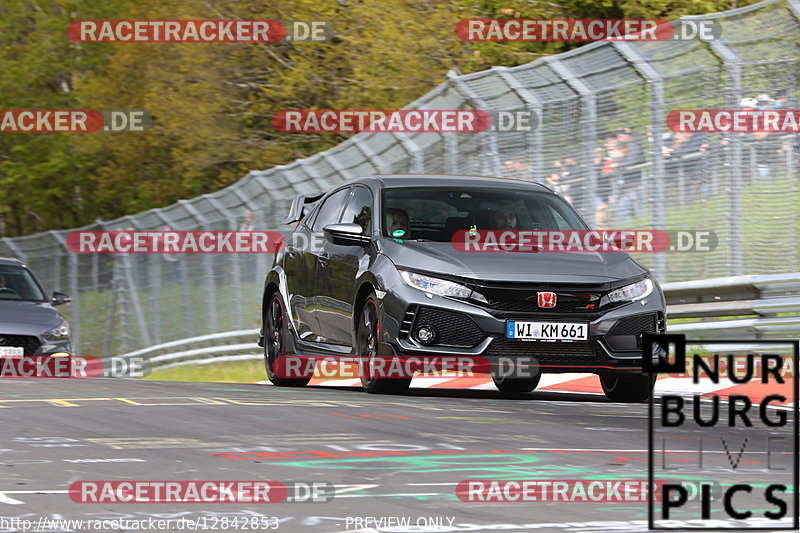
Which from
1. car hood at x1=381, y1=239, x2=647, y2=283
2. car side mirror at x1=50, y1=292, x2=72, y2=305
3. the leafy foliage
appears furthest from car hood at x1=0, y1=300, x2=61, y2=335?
the leafy foliage

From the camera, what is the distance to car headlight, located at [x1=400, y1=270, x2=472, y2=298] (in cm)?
1180

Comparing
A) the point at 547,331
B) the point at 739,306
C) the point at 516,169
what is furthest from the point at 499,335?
the point at 516,169

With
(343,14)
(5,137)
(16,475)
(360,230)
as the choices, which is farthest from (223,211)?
(5,137)

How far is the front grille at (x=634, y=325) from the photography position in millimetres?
11961

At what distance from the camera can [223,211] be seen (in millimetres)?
25094

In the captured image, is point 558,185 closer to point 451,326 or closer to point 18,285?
point 451,326

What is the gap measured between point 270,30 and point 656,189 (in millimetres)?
21785

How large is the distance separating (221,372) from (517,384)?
28.7 ft

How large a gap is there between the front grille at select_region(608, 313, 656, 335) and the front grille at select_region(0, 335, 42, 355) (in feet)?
27.3

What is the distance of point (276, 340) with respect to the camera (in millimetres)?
15297

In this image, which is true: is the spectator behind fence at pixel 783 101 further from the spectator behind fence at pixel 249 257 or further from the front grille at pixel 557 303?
the spectator behind fence at pixel 249 257

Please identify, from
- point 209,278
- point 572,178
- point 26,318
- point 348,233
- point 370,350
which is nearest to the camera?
point 370,350

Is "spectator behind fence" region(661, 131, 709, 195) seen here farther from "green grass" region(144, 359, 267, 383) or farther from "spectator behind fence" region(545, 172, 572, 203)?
"green grass" region(144, 359, 267, 383)

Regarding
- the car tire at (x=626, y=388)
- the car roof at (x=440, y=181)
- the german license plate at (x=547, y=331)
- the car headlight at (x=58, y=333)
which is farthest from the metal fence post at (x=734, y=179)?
the car headlight at (x=58, y=333)
